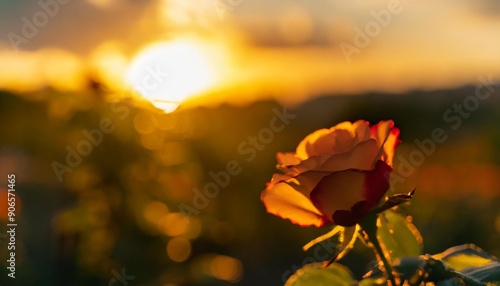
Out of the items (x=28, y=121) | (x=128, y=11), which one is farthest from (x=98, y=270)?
(x=128, y=11)

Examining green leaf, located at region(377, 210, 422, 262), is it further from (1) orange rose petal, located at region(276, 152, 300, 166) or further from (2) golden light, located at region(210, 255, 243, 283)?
(2) golden light, located at region(210, 255, 243, 283)

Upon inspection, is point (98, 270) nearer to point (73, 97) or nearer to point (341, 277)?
point (73, 97)

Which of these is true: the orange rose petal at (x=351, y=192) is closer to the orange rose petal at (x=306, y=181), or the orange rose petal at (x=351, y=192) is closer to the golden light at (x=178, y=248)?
the orange rose petal at (x=306, y=181)

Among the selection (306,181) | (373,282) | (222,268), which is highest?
(222,268)

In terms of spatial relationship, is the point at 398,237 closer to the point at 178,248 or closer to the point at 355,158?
the point at 355,158

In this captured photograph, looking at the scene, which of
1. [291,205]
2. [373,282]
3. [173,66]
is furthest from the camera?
[173,66]

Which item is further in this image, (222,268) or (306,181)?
(222,268)

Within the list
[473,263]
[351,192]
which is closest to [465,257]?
[473,263]
